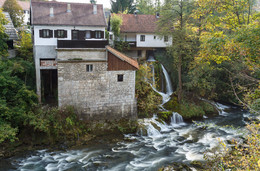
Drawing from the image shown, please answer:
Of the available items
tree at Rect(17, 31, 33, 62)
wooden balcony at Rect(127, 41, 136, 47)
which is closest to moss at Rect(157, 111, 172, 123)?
wooden balcony at Rect(127, 41, 136, 47)

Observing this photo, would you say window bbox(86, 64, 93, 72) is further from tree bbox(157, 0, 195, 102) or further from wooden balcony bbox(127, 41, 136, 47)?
wooden balcony bbox(127, 41, 136, 47)

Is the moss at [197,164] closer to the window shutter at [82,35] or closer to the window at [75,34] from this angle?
the window shutter at [82,35]

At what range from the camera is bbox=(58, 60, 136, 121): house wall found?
62.0 ft

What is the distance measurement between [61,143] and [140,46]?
1916cm

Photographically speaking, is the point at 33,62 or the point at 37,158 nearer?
the point at 37,158

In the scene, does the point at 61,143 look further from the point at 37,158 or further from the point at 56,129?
the point at 37,158

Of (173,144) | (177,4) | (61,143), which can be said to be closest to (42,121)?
(61,143)

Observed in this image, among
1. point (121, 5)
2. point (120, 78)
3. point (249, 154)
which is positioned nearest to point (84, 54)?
point (120, 78)

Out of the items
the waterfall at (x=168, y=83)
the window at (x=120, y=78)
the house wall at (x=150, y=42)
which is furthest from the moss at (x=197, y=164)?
the house wall at (x=150, y=42)

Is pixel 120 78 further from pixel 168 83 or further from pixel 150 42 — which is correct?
pixel 150 42

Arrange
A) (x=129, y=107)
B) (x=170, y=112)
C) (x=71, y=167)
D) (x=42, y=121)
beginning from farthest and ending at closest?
(x=170, y=112) → (x=129, y=107) → (x=42, y=121) → (x=71, y=167)

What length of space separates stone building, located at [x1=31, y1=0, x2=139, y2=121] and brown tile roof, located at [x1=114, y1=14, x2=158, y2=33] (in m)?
9.11

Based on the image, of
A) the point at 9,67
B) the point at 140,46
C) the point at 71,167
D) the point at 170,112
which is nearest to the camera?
the point at 71,167

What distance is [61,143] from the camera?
17.8 meters
